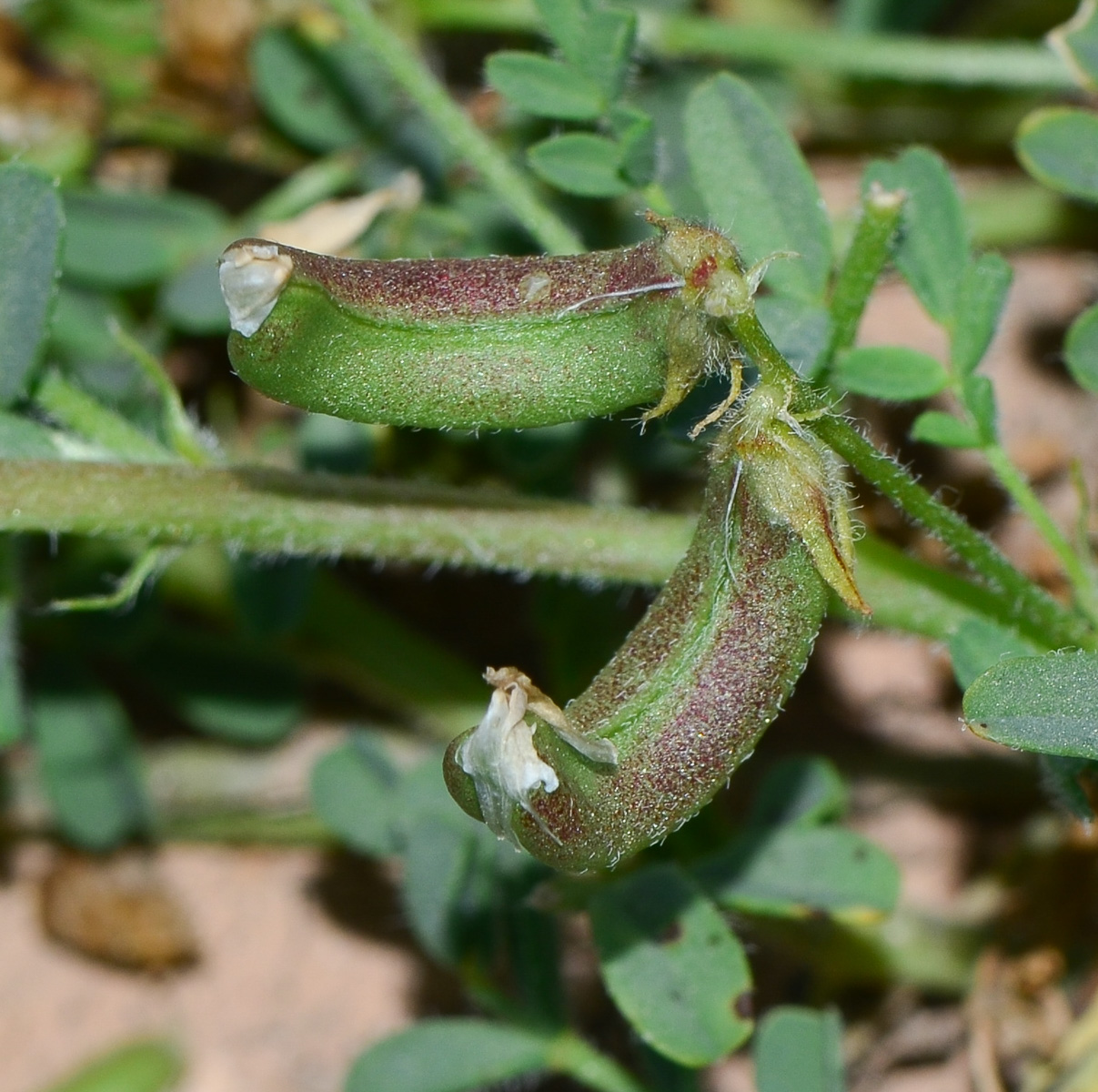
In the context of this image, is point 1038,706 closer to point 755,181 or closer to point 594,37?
point 755,181

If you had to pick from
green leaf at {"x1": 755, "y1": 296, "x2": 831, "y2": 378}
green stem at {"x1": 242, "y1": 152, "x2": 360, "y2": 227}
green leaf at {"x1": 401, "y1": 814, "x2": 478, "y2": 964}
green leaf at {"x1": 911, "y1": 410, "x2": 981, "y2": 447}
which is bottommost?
green leaf at {"x1": 401, "y1": 814, "x2": 478, "y2": 964}

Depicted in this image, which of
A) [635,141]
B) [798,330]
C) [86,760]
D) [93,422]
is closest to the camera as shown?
[798,330]

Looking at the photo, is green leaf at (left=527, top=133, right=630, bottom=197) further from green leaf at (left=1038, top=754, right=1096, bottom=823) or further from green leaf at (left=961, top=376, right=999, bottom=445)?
green leaf at (left=1038, top=754, right=1096, bottom=823)

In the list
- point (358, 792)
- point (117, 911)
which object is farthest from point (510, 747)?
point (117, 911)

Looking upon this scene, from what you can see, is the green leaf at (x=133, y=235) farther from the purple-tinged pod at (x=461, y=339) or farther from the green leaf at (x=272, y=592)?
the purple-tinged pod at (x=461, y=339)

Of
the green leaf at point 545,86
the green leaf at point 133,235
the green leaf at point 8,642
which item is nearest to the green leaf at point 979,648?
the green leaf at point 545,86

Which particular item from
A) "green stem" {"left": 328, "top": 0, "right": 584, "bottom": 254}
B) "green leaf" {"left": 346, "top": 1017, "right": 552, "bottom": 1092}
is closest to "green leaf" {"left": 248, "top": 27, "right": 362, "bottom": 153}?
"green stem" {"left": 328, "top": 0, "right": 584, "bottom": 254}
